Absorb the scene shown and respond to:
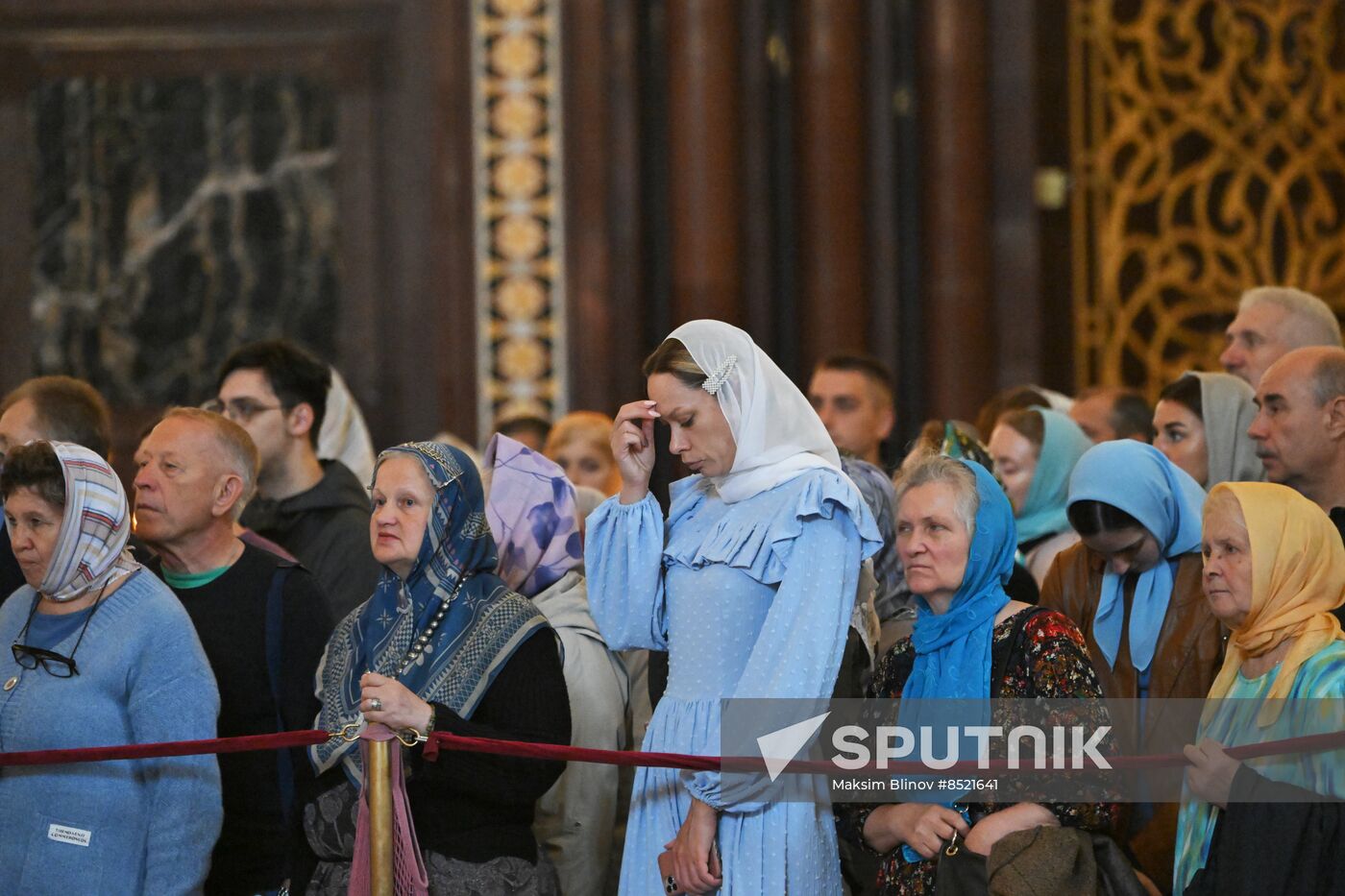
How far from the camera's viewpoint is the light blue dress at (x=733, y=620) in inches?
144

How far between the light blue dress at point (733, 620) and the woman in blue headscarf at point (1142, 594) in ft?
2.98

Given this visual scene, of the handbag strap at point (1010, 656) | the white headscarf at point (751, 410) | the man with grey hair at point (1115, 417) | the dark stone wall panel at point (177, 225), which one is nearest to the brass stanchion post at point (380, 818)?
the white headscarf at point (751, 410)

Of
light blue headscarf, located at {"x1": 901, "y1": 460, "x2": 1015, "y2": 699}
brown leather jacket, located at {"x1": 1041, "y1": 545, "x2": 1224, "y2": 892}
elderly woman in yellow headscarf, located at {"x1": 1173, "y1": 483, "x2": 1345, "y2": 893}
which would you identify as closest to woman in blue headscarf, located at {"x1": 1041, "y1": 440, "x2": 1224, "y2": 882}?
brown leather jacket, located at {"x1": 1041, "y1": 545, "x2": 1224, "y2": 892}

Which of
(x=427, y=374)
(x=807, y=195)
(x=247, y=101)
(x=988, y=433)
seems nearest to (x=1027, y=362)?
(x=807, y=195)

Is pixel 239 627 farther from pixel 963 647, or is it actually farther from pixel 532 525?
pixel 963 647

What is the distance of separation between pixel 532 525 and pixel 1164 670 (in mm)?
1535

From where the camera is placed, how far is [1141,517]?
4.42 meters

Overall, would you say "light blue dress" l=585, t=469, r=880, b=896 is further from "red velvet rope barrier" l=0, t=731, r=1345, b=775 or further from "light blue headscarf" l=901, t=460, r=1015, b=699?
"light blue headscarf" l=901, t=460, r=1015, b=699

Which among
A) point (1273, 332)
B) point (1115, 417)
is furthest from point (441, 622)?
point (1273, 332)

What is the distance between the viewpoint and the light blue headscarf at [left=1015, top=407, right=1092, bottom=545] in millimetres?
5535

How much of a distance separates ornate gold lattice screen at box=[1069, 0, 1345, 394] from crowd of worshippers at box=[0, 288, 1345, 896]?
4123mm

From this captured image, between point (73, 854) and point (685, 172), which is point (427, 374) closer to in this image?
point (685, 172)

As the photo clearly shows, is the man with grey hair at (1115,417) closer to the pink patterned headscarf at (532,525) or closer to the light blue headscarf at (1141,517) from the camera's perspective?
the light blue headscarf at (1141,517)

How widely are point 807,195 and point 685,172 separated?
523 mm
